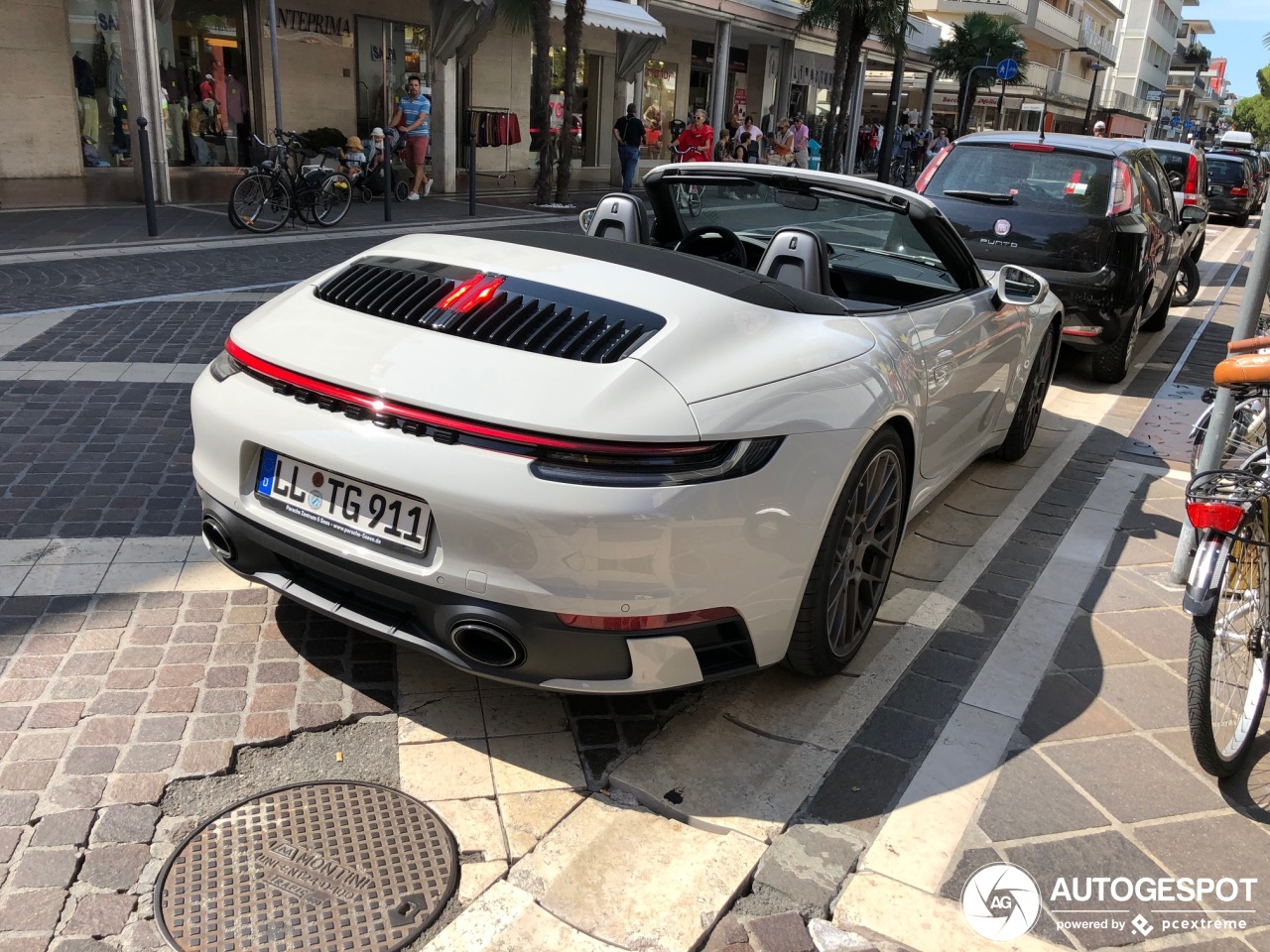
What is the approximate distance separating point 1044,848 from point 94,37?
16.9 metres

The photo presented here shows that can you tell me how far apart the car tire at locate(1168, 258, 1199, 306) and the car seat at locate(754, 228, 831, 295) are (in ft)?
33.4

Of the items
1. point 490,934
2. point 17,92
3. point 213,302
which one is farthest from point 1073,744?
point 17,92

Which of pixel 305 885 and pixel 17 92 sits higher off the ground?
pixel 17 92

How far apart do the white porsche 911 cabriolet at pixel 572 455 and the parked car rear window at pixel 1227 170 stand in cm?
2839

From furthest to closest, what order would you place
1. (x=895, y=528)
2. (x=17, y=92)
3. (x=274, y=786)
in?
(x=17, y=92), (x=895, y=528), (x=274, y=786)

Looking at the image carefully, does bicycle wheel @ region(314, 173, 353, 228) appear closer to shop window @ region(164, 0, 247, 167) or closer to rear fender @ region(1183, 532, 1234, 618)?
shop window @ region(164, 0, 247, 167)

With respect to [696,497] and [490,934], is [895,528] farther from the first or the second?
[490,934]

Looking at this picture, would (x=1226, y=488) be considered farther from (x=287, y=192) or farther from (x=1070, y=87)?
(x=1070, y=87)

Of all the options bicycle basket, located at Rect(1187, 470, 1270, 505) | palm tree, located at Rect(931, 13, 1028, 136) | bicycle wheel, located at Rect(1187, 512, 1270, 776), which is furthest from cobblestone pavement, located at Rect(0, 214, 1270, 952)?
palm tree, located at Rect(931, 13, 1028, 136)

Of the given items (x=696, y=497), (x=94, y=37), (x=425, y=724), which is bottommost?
(x=425, y=724)

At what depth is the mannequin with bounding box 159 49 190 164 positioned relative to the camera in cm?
1634

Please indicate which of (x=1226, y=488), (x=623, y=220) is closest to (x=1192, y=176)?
(x=623, y=220)

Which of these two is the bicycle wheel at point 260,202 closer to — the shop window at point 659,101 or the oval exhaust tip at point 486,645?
the oval exhaust tip at point 486,645

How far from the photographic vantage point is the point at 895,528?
11.0ft
